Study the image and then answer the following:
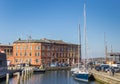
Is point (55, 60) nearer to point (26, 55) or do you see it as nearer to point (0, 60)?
point (26, 55)

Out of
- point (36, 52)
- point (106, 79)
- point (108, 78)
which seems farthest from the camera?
point (36, 52)

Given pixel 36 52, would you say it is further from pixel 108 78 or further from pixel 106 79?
pixel 108 78

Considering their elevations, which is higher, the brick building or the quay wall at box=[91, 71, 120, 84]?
the brick building

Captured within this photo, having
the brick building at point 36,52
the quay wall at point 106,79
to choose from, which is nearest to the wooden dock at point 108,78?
the quay wall at point 106,79

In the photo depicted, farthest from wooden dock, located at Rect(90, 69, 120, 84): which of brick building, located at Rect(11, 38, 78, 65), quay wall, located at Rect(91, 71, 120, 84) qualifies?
brick building, located at Rect(11, 38, 78, 65)

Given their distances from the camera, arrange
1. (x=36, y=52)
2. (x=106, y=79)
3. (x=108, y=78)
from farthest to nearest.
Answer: (x=36, y=52) < (x=106, y=79) < (x=108, y=78)

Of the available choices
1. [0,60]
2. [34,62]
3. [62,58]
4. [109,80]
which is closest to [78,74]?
[109,80]

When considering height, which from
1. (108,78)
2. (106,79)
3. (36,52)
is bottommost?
(106,79)

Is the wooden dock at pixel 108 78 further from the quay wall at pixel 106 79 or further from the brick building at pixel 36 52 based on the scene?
the brick building at pixel 36 52

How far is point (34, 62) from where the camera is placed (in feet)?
420

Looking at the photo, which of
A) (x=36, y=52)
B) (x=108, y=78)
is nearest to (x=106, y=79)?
(x=108, y=78)

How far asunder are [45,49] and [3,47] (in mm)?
22962

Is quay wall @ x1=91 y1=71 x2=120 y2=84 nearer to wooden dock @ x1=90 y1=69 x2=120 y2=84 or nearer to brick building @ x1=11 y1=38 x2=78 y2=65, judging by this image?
wooden dock @ x1=90 y1=69 x2=120 y2=84

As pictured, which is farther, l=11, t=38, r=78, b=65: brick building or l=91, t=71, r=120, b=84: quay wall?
l=11, t=38, r=78, b=65: brick building
